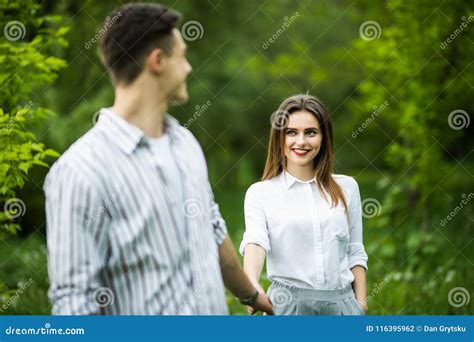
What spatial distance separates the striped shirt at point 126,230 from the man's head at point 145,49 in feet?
0.40

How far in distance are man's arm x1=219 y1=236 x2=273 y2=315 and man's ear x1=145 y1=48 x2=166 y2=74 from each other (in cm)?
56

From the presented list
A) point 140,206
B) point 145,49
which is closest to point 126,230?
point 140,206

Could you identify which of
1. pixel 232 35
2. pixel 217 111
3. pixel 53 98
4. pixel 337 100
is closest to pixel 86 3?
pixel 53 98

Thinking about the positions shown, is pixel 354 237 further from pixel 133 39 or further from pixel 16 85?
pixel 16 85

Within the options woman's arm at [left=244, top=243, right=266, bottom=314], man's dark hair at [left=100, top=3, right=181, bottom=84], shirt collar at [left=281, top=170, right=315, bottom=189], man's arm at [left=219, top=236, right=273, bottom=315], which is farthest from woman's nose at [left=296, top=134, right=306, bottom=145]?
man's dark hair at [left=100, top=3, right=181, bottom=84]

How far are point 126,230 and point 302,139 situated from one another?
4.06ft

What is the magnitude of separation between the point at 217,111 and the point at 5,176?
6869 mm

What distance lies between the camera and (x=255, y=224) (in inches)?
117

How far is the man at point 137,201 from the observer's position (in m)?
1.91

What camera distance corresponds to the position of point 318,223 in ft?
9.71

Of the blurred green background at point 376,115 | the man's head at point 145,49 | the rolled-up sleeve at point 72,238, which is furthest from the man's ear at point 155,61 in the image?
the blurred green background at point 376,115

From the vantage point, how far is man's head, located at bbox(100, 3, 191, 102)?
2.08 metres

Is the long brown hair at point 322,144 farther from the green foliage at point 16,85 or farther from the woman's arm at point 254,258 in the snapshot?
the green foliage at point 16,85

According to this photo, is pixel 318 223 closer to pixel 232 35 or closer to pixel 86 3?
pixel 86 3
